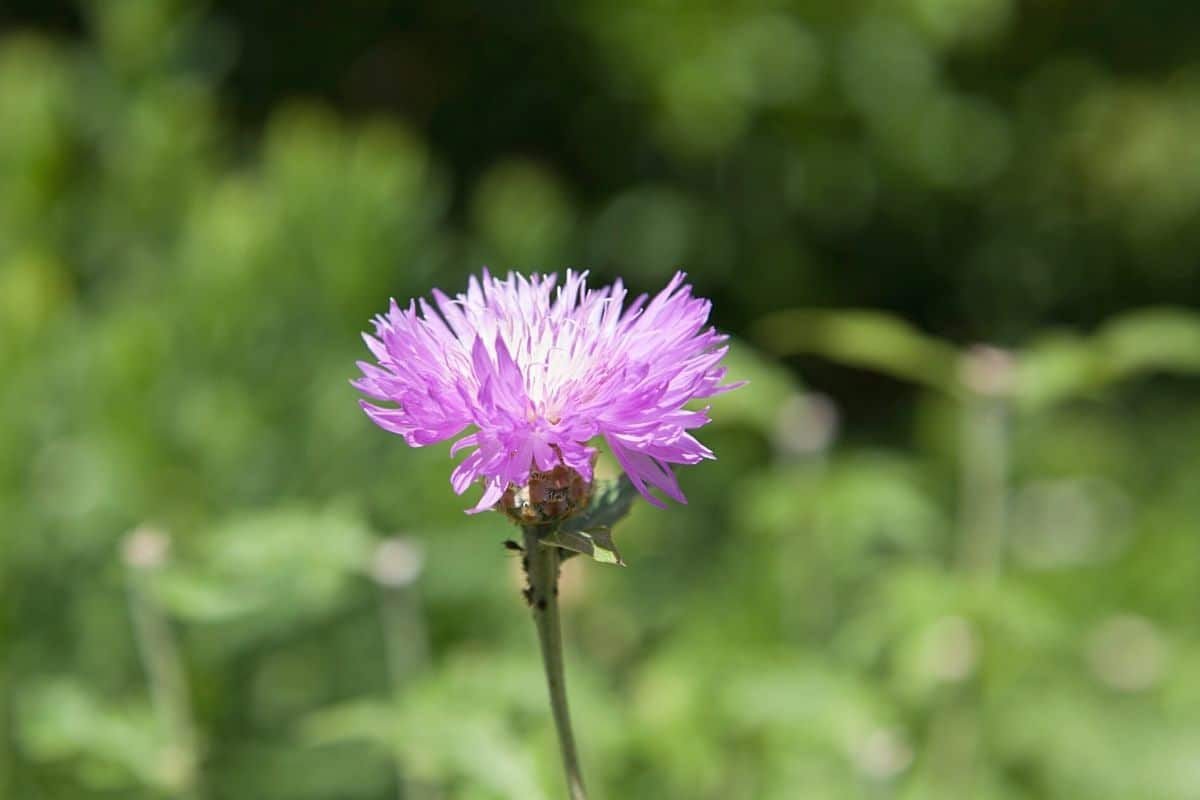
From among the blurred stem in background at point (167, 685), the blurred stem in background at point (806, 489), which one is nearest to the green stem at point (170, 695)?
the blurred stem in background at point (167, 685)

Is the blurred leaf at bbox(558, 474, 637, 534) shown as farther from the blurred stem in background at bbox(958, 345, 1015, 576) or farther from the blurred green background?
the blurred stem in background at bbox(958, 345, 1015, 576)

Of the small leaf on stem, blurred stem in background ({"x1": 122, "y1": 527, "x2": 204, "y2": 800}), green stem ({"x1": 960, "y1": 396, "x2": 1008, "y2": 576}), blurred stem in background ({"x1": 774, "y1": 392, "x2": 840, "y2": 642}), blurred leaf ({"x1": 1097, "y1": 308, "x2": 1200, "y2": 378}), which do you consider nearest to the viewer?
the small leaf on stem

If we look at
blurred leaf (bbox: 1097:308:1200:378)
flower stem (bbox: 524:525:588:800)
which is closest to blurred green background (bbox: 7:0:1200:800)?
blurred leaf (bbox: 1097:308:1200:378)

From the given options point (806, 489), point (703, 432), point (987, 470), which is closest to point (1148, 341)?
point (987, 470)

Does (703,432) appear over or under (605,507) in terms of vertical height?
over

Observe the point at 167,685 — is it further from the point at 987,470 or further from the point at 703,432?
the point at 703,432

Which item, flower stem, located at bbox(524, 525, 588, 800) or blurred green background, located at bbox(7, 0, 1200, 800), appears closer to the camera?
flower stem, located at bbox(524, 525, 588, 800)
